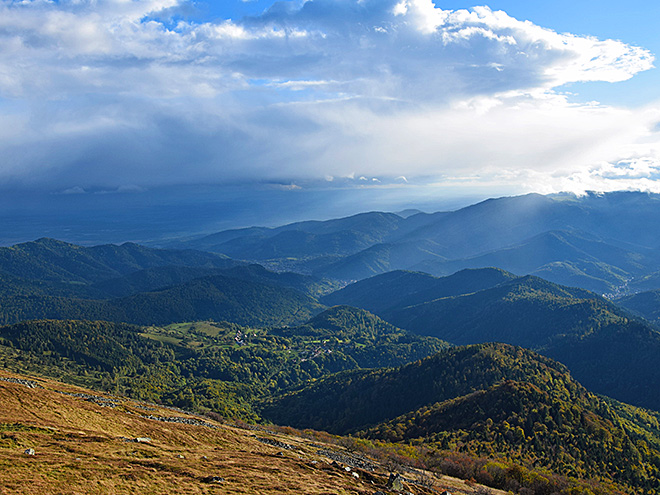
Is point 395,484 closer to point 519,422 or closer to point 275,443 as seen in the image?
point 275,443

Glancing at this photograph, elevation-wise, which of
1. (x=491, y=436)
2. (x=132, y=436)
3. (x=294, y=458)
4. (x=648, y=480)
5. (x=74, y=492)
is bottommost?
(x=648, y=480)

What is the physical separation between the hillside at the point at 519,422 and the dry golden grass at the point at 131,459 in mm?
54957

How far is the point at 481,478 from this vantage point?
8594cm

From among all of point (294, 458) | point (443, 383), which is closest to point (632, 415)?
point (443, 383)

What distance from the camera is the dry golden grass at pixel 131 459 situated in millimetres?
38500

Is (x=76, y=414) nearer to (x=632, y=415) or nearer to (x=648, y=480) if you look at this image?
(x=648, y=480)

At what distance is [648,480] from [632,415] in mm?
99456

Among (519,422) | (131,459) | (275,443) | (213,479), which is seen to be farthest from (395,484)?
(519,422)

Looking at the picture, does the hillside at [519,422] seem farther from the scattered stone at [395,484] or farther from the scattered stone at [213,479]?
the scattered stone at [213,479]

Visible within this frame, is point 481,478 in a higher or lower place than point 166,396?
higher

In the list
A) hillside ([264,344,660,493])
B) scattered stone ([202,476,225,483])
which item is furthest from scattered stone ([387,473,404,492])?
hillside ([264,344,660,493])

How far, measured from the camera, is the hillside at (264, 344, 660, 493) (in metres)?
111

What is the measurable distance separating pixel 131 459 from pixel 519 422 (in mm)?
119156

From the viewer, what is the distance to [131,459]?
4656 cm
